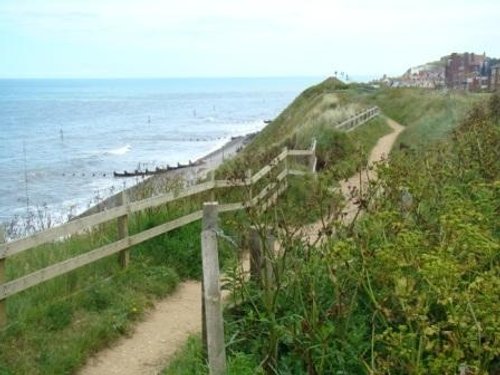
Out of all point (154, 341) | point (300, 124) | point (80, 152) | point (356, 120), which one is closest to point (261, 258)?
point (154, 341)

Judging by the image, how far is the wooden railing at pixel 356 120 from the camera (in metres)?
26.2

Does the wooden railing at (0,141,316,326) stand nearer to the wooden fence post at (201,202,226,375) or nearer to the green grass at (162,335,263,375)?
the wooden fence post at (201,202,226,375)

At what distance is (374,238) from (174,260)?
4.32 m

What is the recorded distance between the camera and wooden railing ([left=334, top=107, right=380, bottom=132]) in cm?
2618

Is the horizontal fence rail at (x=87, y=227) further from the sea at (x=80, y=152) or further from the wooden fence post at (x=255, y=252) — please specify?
the sea at (x=80, y=152)

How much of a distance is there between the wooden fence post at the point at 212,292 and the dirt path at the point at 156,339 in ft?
5.07

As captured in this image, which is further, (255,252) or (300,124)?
(300,124)

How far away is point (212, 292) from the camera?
4297 mm

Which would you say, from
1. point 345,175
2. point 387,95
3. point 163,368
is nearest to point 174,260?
point 163,368

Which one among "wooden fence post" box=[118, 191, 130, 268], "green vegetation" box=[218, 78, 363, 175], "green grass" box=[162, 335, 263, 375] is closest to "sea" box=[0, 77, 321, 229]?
"green vegetation" box=[218, 78, 363, 175]

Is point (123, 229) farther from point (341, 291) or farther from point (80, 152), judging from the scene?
point (80, 152)

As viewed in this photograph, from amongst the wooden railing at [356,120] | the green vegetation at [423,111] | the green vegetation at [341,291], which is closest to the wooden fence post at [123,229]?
the green vegetation at [341,291]

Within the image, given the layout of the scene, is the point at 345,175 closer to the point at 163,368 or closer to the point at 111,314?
the point at 163,368

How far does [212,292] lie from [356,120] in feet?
87.1
